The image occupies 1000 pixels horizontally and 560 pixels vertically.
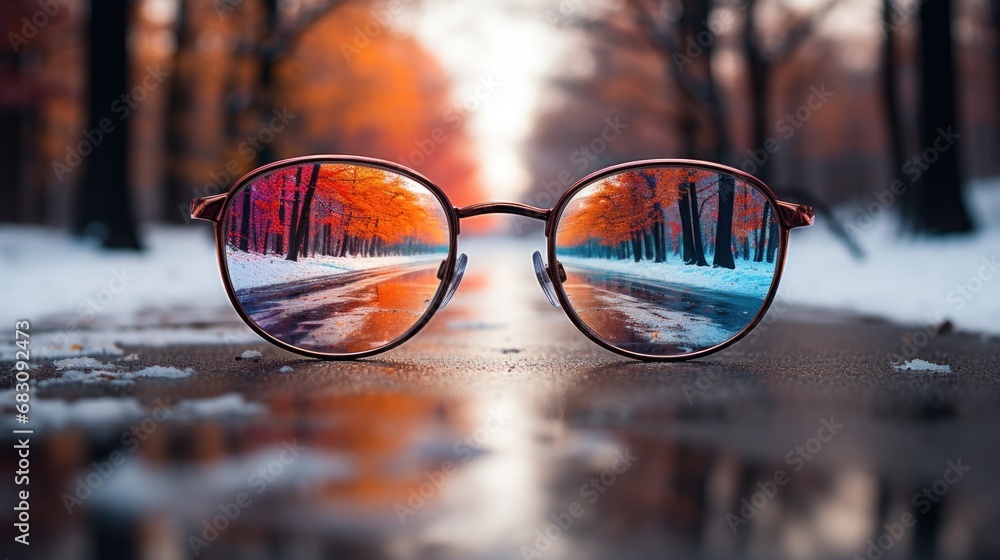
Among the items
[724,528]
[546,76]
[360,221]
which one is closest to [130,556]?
[724,528]

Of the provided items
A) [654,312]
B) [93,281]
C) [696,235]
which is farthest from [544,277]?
[93,281]

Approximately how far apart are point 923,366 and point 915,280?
3106mm

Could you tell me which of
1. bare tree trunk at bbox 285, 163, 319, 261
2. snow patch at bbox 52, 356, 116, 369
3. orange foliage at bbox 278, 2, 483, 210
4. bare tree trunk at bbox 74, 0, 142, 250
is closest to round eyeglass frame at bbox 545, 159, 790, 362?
bare tree trunk at bbox 285, 163, 319, 261

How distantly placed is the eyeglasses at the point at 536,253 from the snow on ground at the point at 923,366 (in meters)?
0.49

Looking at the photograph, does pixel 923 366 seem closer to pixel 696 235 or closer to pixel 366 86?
pixel 696 235

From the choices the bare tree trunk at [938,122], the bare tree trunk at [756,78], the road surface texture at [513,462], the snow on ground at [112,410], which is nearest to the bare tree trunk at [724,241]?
the road surface texture at [513,462]

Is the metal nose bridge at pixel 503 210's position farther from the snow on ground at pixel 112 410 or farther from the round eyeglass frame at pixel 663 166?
the snow on ground at pixel 112 410

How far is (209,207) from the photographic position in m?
2.55

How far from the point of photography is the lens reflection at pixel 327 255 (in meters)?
2.56

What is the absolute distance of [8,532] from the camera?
110 centimetres

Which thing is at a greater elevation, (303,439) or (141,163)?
(141,163)

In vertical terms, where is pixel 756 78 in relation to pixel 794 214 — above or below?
above

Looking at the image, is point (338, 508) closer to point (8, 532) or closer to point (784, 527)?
point (8, 532)

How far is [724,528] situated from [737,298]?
158 centimetres
